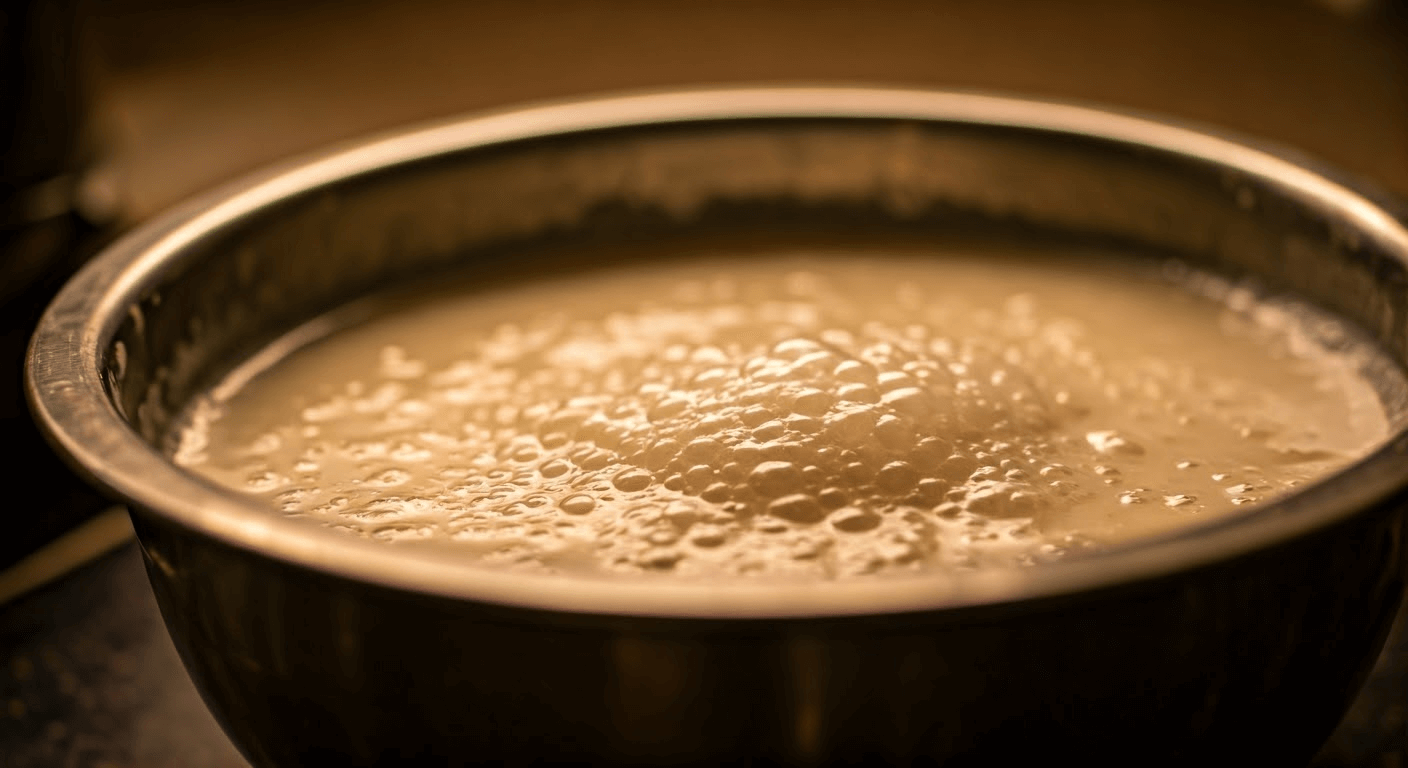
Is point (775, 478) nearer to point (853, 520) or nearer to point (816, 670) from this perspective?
point (853, 520)

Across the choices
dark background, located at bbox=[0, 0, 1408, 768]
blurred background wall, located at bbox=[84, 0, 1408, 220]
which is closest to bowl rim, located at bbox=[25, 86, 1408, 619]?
dark background, located at bbox=[0, 0, 1408, 768]

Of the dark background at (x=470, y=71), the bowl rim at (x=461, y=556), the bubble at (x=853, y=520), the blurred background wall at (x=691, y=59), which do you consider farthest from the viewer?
the blurred background wall at (x=691, y=59)

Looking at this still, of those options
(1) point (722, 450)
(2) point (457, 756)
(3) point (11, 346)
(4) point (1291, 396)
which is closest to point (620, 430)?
(1) point (722, 450)

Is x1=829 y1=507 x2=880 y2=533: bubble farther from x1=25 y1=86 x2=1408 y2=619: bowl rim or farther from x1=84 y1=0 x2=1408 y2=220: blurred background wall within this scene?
x1=84 y1=0 x2=1408 y2=220: blurred background wall

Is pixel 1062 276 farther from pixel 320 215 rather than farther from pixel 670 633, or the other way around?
pixel 670 633

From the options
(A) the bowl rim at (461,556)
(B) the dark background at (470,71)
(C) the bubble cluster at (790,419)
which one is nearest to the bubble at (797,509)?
(C) the bubble cluster at (790,419)

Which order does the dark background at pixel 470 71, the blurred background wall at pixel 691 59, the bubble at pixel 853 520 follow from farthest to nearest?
the blurred background wall at pixel 691 59, the dark background at pixel 470 71, the bubble at pixel 853 520

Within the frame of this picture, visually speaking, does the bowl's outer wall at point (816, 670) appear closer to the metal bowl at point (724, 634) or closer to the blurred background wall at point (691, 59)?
the metal bowl at point (724, 634)
